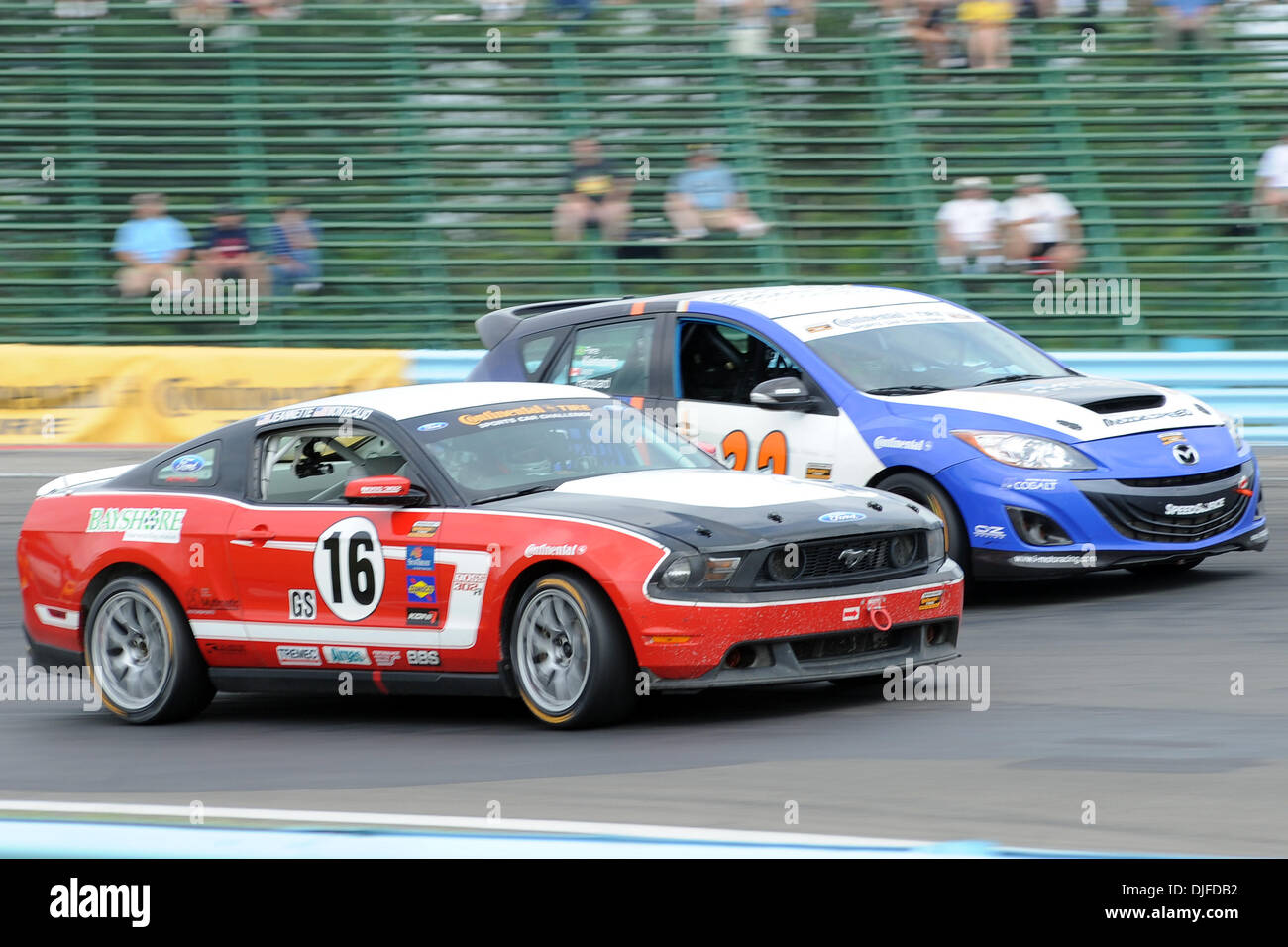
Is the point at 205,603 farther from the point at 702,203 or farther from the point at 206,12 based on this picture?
the point at 206,12

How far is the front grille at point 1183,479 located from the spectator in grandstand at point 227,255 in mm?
12188

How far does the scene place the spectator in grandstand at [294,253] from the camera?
66.5 feet

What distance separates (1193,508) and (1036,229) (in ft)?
31.7

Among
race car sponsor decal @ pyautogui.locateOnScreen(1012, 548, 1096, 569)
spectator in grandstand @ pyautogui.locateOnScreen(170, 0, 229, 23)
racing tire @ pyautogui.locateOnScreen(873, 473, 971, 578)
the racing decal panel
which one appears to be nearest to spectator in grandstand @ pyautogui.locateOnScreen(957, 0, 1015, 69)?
spectator in grandstand @ pyautogui.locateOnScreen(170, 0, 229, 23)

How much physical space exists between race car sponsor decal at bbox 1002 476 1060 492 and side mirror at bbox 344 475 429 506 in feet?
11.3

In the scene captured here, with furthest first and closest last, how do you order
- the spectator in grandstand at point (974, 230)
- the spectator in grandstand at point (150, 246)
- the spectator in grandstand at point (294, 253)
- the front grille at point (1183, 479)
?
the spectator in grandstand at point (294, 253) → the spectator in grandstand at point (150, 246) → the spectator in grandstand at point (974, 230) → the front grille at point (1183, 479)

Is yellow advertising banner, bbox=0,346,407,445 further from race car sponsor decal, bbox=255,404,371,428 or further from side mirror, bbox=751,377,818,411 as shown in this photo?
race car sponsor decal, bbox=255,404,371,428

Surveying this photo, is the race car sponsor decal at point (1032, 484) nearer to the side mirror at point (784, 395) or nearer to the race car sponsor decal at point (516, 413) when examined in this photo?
the side mirror at point (784, 395)

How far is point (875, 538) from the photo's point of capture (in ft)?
24.8

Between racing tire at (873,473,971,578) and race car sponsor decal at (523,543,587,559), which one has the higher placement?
race car sponsor decal at (523,543,587,559)

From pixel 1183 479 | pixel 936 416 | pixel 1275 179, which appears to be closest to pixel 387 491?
pixel 936 416

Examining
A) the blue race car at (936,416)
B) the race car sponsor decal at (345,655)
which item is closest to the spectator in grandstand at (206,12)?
the blue race car at (936,416)

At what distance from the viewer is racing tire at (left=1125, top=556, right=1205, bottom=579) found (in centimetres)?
1071
